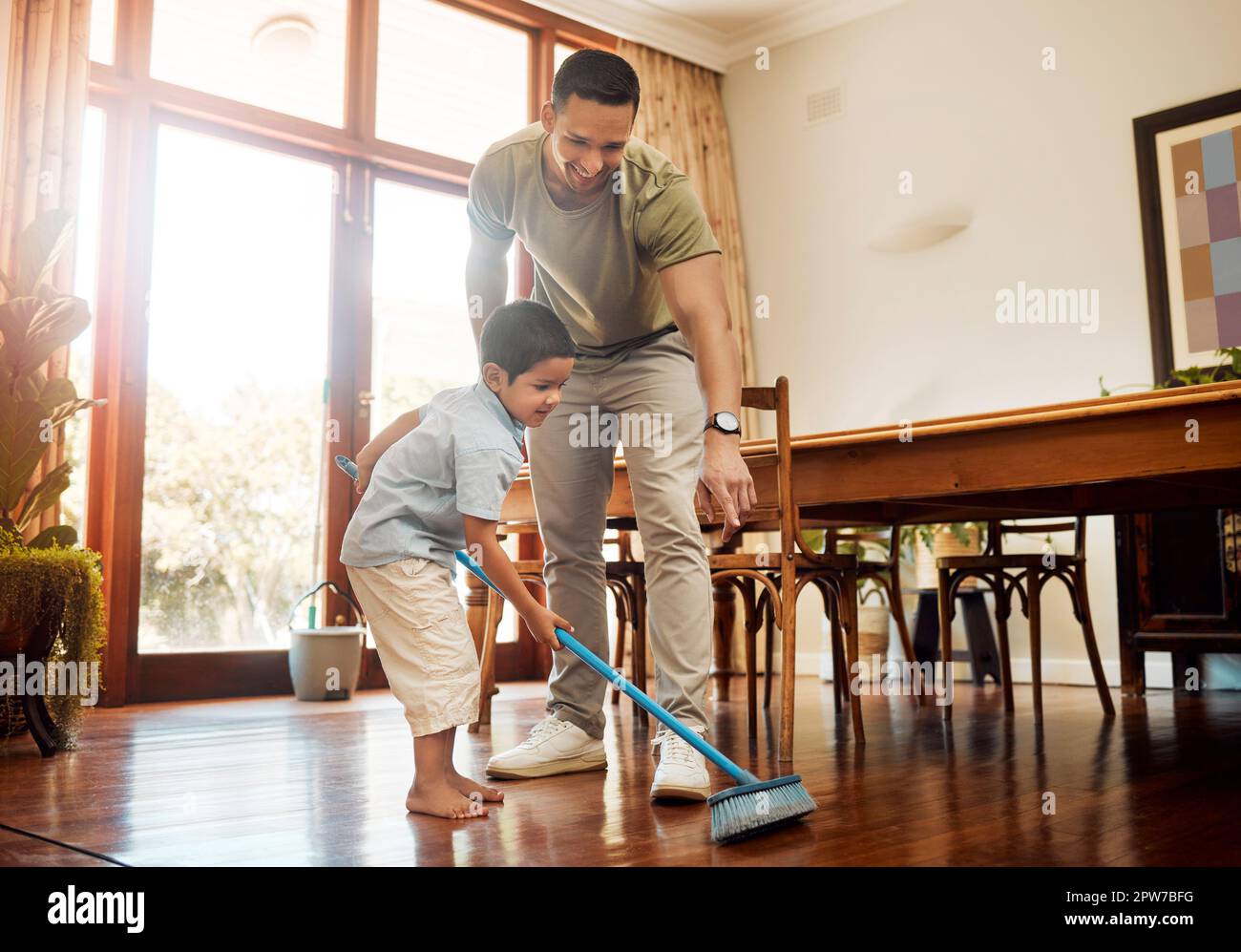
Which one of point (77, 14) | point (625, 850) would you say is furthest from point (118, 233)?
point (625, 850)

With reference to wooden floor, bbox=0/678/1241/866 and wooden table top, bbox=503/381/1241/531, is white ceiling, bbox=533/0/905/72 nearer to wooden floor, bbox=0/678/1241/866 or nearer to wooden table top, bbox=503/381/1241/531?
wooden table top, bbox=503/381/1241/531

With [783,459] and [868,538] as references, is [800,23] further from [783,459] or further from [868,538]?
[783,459]

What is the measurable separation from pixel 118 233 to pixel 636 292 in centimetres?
265

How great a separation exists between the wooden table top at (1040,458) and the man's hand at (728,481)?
0.65 metres

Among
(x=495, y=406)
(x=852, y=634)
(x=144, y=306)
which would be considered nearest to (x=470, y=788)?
(x=495, y=406)

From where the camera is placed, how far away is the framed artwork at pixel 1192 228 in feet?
13.4

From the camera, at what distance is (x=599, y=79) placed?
5.58 feet

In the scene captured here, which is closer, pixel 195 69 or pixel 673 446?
pixel 673 446

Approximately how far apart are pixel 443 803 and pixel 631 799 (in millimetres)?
325

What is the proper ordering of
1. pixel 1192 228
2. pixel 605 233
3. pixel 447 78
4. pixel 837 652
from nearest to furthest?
pixel 605 233
pixel 837 652
pixel 1192 228
pixel 447 78

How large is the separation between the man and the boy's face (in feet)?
0.84

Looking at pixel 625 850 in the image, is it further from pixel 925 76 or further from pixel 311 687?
pixel 925 76
